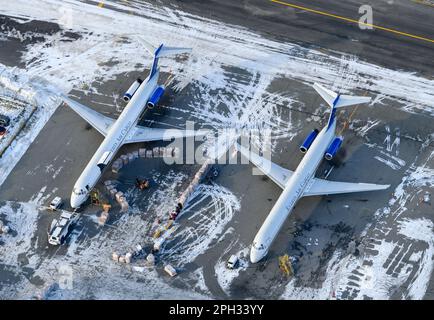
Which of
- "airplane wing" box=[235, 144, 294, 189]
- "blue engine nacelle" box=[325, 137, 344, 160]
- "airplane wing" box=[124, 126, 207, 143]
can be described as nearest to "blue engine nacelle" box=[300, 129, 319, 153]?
"blue engine nacelle" box=[325, 137, 344, 160]

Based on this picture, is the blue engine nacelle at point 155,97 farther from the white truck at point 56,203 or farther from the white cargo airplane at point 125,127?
the white truck at point 56,203

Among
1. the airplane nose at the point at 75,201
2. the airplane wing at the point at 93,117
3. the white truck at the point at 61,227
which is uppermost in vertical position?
the airplane wing at the point at 93,117

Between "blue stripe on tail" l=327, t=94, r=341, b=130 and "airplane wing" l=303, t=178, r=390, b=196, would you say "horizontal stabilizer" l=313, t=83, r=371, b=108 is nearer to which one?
"blue stripe on tail" l=327, t=94, r=341, b=130

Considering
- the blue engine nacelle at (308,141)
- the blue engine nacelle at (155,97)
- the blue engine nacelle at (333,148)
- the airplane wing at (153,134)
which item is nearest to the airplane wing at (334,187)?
the blue engine nacelle at (333,148)

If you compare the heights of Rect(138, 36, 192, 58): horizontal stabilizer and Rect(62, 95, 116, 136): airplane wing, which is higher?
Rect(138, 36, 192, 58): horizontal stabilizer

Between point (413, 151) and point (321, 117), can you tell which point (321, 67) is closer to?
point (321, 117)
